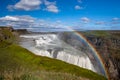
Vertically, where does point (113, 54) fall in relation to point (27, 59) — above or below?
below

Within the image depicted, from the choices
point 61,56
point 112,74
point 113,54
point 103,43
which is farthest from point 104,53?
point 61,56

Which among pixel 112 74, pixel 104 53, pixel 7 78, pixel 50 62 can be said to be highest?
pixel 7 78

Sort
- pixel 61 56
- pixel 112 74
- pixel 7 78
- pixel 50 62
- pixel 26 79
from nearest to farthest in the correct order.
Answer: pixel 26 79 < pixel 7 78 < pixel 50 62 < pixel 61 56 < pixel 112 74

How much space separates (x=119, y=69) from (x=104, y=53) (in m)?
20.7

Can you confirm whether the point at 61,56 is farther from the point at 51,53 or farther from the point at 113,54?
the point at 113,54

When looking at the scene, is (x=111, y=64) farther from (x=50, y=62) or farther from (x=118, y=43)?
(x=50, y=62)

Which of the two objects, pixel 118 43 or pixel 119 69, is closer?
pixel 119 69

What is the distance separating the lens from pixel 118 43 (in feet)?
521

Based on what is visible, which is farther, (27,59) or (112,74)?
(112,74)

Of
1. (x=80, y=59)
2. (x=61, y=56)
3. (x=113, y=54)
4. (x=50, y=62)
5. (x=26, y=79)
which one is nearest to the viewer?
(x=26, y=79)

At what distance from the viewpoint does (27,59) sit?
39125mm

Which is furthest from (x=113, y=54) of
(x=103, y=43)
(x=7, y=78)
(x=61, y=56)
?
(x=7, y=78)

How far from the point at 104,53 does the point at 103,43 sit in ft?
112

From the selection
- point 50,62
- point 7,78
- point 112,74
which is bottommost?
Result: point 112,74
